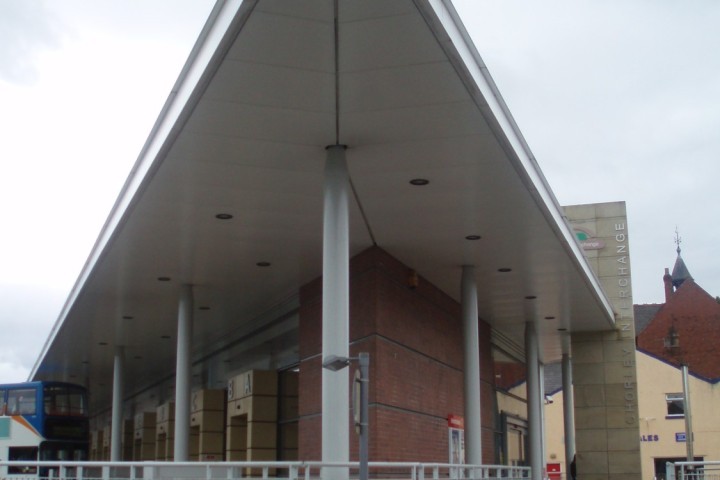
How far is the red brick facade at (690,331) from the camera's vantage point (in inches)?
2098

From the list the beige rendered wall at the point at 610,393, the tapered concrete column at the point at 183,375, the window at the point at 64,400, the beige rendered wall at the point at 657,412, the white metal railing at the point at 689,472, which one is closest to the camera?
the white metal railing at the point at 689,472

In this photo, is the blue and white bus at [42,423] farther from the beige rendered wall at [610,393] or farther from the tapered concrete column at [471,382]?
the beige rendered wall at [610,393]

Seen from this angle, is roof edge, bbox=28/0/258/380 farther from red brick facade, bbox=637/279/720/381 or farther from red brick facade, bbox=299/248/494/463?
red brick facade, bbox=637/279/720/381

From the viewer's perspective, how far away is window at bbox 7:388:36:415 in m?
27.6

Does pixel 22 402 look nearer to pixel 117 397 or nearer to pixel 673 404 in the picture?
pixel 117 397

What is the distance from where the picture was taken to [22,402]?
27.8 metres

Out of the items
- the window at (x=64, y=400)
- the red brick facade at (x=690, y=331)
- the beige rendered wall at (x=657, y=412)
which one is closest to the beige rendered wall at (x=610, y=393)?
the window at (x=64, y=400)

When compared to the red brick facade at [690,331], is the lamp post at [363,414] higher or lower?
lower

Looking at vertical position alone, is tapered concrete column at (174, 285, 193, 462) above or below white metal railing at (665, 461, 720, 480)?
above

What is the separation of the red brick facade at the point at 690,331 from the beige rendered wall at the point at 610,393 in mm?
29147

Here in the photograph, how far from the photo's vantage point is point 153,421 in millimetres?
34219

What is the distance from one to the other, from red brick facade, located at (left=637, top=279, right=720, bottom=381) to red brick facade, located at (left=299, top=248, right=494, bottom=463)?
3535cm

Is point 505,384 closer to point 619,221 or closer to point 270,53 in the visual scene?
point 619,221

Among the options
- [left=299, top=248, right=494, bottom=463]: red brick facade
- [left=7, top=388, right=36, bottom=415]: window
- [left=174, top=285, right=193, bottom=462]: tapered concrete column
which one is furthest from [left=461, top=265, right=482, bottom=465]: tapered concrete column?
[left=7, top=388, right=36, bottom=415]: window
